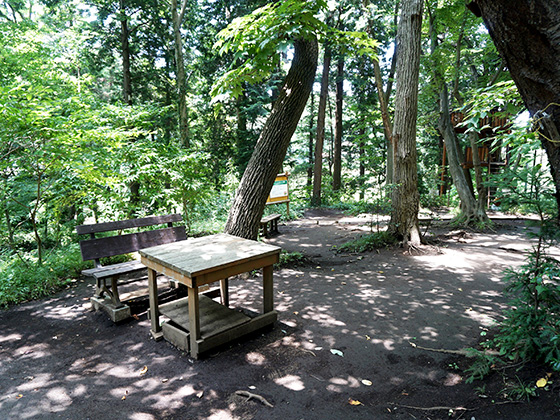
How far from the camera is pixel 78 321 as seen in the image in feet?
14.0

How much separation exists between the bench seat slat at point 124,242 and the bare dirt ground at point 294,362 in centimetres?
80

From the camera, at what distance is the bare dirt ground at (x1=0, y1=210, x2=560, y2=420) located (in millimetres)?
2541

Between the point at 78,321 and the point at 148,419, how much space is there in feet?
7.99

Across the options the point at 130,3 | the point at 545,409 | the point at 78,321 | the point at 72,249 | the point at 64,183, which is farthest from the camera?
the point at 130,3

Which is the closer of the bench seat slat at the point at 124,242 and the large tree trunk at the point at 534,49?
the large tree trunk at the point at 534,49

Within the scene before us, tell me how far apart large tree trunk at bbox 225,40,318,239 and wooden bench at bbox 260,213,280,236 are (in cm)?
309

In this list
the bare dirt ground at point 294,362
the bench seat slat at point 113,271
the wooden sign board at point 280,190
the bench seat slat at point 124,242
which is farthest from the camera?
the wooden sign board at point 280,190

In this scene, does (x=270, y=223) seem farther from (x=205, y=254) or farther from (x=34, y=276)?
(x=205, y=254)

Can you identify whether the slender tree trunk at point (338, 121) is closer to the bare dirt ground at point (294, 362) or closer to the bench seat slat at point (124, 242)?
the bare dirt ground at point (294, 362)

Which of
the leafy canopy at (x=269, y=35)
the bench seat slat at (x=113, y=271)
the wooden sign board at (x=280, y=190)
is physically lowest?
the bench seat slat at (x=113, y=271)

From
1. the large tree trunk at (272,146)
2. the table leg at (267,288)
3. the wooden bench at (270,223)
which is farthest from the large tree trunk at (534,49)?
the wooden bench at (270,223)

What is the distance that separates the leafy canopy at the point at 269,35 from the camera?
4.62 metres

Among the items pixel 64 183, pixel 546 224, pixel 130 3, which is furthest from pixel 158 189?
pixel 130 3

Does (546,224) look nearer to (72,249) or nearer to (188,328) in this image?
(188,328)
